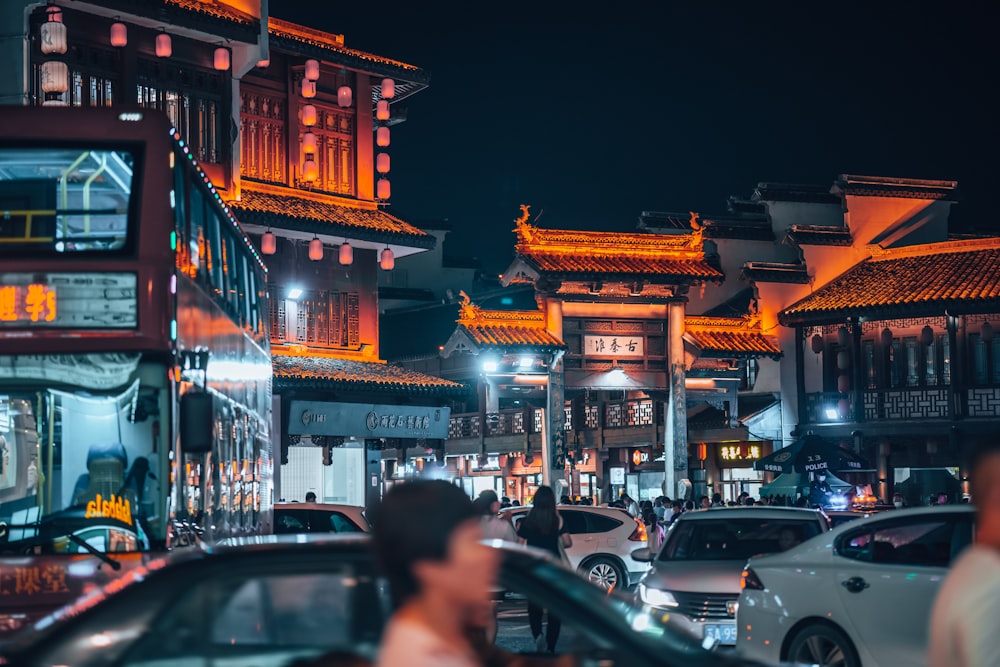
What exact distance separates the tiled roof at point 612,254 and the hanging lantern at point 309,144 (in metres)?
6.02

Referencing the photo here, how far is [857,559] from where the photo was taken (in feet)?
37.4

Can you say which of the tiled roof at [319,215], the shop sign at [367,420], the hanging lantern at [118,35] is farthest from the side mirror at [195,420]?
the shop sign at [367,420]

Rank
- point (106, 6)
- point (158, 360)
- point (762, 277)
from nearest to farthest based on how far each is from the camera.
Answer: point (158, 360)
point (106, 6)
point (762, 277)

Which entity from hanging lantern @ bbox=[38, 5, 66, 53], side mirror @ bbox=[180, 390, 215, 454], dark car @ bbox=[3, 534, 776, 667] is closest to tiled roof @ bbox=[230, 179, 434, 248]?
hanging lantern @ bbox=[38, 5, 66, 53]

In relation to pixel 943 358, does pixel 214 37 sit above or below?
above

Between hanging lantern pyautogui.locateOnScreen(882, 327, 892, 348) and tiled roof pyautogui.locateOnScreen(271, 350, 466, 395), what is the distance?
1365cm

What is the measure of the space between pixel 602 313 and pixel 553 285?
1.75m

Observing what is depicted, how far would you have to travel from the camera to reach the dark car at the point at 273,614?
508 cm

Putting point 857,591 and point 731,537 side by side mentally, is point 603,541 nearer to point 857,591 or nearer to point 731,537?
point 731,537

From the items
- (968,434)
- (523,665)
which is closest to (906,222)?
(968,434)

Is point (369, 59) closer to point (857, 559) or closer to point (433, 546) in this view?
point (857, 559)

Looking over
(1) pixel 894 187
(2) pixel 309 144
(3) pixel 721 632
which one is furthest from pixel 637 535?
(1) pixel 894 187

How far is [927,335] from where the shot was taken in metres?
39.2

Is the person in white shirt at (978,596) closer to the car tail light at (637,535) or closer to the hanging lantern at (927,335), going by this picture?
the car tail light at (637,535)
